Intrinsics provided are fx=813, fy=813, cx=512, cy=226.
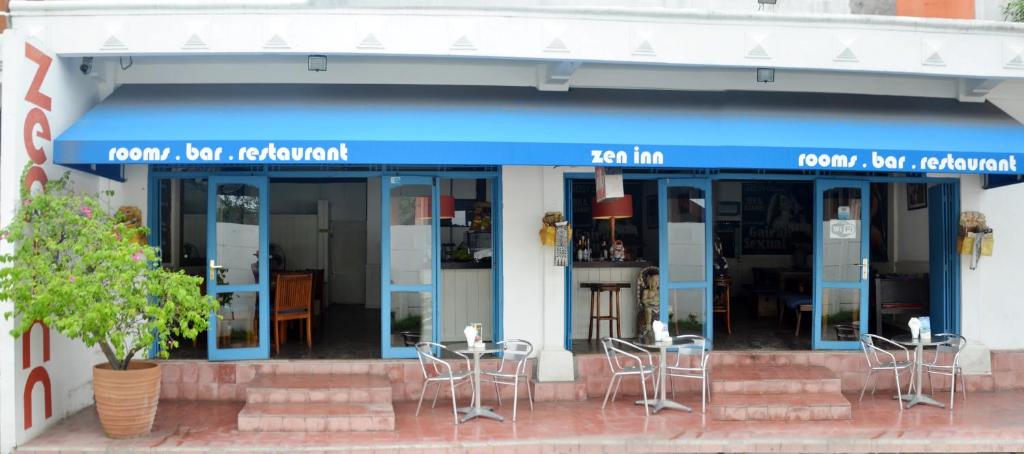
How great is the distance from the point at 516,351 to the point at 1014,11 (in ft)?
22.4

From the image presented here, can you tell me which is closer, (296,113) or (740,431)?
(740,431)

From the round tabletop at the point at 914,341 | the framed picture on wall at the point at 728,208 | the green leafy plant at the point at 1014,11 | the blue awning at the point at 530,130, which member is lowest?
the round tabletop at the point at 914,341

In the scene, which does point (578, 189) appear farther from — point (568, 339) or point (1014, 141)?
point (1014, 141)

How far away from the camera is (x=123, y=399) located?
6961 millimetres

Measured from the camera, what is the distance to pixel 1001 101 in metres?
9.60

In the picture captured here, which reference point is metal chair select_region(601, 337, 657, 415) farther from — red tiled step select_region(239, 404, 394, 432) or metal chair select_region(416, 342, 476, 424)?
red tiled step select_region(239, 404, 394, 432)

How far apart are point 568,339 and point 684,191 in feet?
7.22

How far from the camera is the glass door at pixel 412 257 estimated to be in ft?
29.9

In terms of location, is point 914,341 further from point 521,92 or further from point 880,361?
point 521,92

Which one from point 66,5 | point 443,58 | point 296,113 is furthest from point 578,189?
point 66,5

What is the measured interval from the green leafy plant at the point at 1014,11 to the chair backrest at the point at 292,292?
28.7 ft

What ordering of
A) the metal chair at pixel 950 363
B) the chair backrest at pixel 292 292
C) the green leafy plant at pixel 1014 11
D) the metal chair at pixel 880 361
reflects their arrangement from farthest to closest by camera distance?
1. the chair backrest at pixel 292 292
2. the green leafy plant at pixel 1014 11
3. the metal chair at pixel 950 363
4. the metal chair at pixel 880 361

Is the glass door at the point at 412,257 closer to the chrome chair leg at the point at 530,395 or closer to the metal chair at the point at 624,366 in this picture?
the chrome chair leg at the point at 530,395

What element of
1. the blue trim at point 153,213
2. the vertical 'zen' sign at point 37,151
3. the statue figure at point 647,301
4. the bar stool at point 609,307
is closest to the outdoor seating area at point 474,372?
the bar stool at point 609,307
